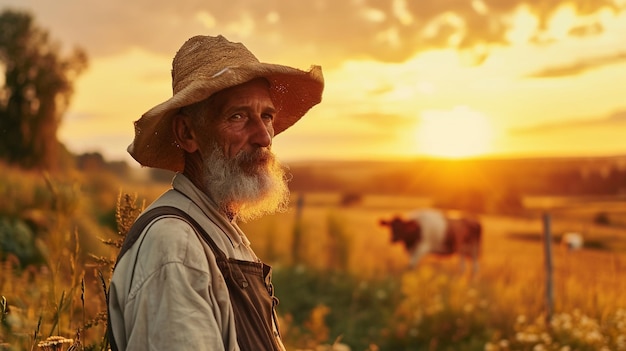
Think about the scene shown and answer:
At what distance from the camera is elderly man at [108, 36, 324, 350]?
1.94 m

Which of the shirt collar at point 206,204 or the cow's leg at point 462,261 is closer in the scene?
the shirt collar at point 206,204

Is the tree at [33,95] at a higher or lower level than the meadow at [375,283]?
higher

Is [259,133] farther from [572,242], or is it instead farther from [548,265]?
[572,242]

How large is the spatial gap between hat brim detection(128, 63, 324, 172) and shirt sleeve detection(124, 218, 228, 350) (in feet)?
1.42

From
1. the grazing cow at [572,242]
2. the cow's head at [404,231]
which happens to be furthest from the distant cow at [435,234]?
the grazing cow at [572,242]

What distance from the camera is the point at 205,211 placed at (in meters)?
2.28

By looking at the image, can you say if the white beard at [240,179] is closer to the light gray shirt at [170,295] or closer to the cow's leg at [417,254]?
the light gray shirt at [170,295]

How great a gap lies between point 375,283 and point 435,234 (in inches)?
123

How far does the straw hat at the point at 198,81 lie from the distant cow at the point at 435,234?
32.5 ft

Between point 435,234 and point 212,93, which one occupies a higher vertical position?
point 212,93

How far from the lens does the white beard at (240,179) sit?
234cm

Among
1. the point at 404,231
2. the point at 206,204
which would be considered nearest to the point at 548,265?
the point at 404,231

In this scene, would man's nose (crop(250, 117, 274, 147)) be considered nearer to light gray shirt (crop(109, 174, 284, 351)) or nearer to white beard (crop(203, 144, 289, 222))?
white beard (crop(203, 144, 289, 222))

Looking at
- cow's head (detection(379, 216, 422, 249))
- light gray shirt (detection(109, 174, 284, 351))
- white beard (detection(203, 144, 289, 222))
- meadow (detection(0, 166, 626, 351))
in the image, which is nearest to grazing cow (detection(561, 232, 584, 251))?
meadow (detection(0, 166, 626, 351))
